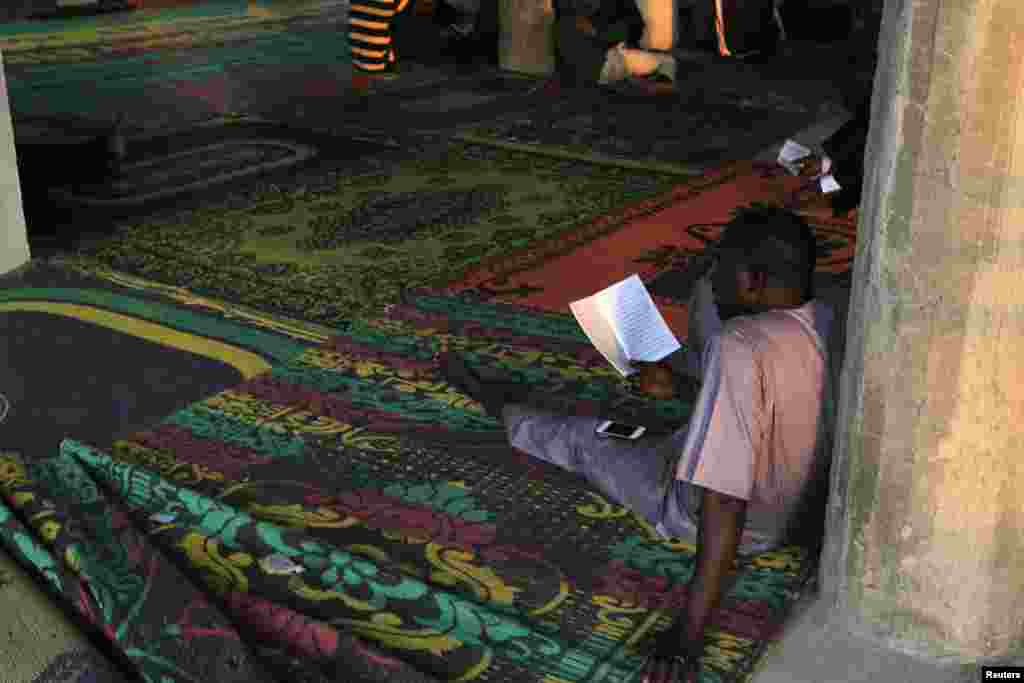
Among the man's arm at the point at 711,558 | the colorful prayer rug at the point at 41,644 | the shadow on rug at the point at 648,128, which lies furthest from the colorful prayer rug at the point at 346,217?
the man's arm at the point at 711,558

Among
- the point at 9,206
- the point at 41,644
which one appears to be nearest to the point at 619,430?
the point at 41,644

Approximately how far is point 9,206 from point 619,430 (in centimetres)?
300

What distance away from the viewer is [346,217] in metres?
5.62

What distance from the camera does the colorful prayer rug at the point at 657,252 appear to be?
462 cm

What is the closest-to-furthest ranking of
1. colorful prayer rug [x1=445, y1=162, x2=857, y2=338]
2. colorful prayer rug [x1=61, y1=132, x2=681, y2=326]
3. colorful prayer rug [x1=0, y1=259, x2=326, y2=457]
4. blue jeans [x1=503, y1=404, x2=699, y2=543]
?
blue jeans [x1=503, y1=404, x2=699, y2=543] < colorful prayer rug [x1=0, y1=259, x2=326, y2=457] < colorful prayer rug [x1=445, y1=162, x2=857, y2=338] < colorful prayer rug [x1=61, y1=132, x2=681, y2=326]

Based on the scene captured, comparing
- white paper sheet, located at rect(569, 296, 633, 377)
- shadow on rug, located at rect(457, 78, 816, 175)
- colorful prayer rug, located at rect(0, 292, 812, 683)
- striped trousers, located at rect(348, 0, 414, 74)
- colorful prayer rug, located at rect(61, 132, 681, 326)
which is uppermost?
striped trousers, located at rect(348, 0, 414, 74)

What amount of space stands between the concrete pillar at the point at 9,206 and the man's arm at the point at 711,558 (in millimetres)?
3532

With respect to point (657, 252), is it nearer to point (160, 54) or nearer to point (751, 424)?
point (751, 424)

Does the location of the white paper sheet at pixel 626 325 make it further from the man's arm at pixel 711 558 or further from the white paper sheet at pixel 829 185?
the white paper sheet at pixel 829 185

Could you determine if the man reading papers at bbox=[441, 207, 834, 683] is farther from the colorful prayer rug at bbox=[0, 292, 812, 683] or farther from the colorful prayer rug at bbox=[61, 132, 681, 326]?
the colorful prayer rug at bbox=[61, 132, 681, 326]

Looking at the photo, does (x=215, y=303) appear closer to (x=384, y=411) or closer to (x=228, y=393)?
(x=228, y=393)

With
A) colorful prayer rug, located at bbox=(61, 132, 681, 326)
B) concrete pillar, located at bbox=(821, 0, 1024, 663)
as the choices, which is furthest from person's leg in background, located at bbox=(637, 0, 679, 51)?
concrete pillar, located at bbox=(821, 0, 1024, 663)

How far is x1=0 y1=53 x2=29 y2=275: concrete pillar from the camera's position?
481cm

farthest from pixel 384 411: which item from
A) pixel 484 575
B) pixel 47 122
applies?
pixel 47 122
